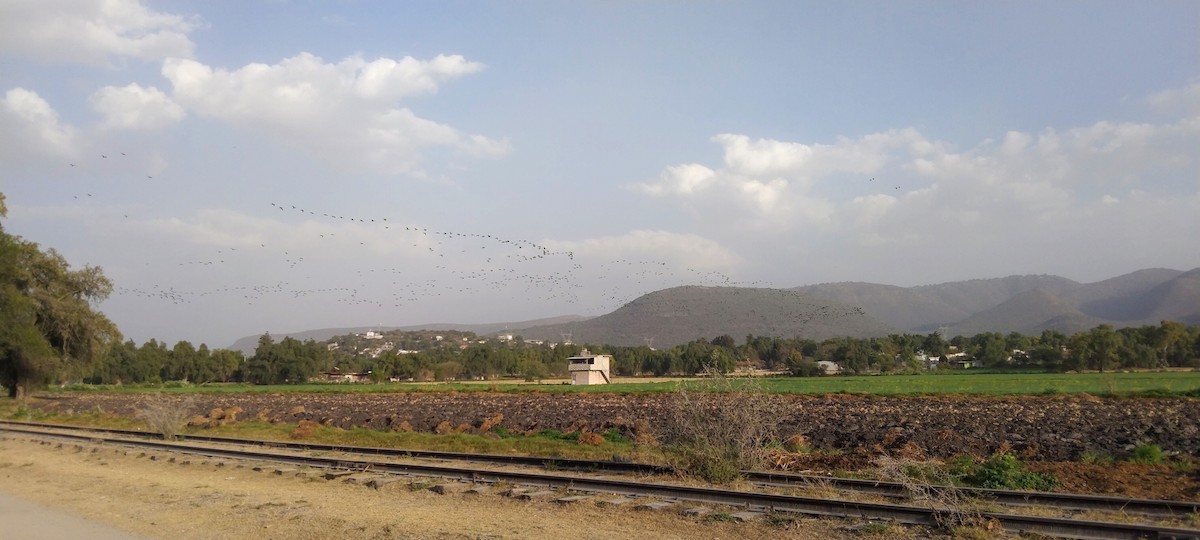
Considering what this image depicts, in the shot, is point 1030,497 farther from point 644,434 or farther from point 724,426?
point 644,434

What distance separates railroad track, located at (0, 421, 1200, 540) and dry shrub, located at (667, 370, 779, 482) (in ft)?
2.09

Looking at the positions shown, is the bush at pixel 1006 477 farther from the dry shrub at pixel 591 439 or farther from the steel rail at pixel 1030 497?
the dry shrub at pixel 591 439

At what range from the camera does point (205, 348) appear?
432 feet

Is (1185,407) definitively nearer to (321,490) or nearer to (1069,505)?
(1069,505)

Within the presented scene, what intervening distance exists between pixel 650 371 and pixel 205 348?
76.6 meters

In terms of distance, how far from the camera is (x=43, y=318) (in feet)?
179

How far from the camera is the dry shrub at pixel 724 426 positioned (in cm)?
1566

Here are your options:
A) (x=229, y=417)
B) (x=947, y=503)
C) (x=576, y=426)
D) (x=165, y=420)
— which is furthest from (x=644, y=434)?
(x=229, y=417)

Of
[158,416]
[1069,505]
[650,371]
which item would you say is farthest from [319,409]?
[650,371]

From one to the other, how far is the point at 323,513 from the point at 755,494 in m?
7.08

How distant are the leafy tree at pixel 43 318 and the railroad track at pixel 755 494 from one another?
108ft

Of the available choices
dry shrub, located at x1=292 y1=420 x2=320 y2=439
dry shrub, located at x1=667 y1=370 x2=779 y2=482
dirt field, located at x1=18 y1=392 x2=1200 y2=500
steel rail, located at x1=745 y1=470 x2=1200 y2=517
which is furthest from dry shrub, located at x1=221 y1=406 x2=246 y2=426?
steel rail, located at x1=745 y1=470 x2=1200 y2=517

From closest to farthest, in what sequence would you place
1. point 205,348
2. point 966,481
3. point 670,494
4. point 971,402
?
point 670,494 → point 966,481 → point 971,402 → point 205,348

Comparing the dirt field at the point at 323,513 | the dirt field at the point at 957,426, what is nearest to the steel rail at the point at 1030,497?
the dirt field at the point at 957,426
